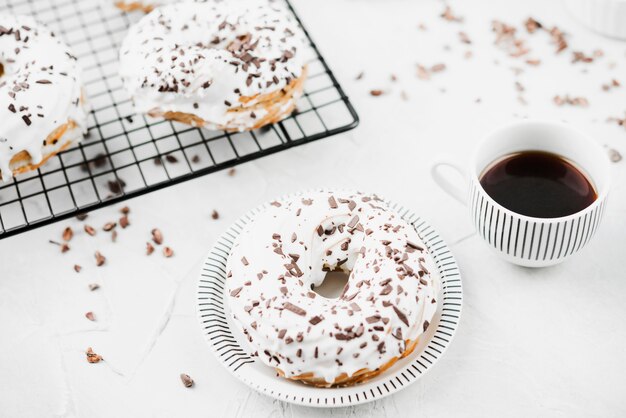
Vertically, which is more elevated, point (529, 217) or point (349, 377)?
point (529, 217)

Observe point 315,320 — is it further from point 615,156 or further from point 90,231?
point 615,156

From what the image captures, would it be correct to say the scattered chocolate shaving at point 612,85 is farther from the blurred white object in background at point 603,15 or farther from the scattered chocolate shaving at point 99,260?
the scattered chocolate shaving at point 99,260

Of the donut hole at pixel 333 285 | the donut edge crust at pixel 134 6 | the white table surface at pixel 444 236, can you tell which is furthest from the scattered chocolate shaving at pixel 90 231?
the donut edge crust at pixel 134 6

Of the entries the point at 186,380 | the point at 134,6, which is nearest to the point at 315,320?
the point at 186,380

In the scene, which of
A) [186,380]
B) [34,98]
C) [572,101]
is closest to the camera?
[186,380]

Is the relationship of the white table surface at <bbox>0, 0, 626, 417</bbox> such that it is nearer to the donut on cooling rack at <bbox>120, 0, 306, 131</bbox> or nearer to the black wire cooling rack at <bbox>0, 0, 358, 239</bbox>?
→ the black wire cooling rack at <bbox>0, 0, 358, 239</bbox>

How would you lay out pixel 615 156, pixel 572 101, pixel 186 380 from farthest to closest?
pixel 572 101, pixel 615 156, pixel 186 380
